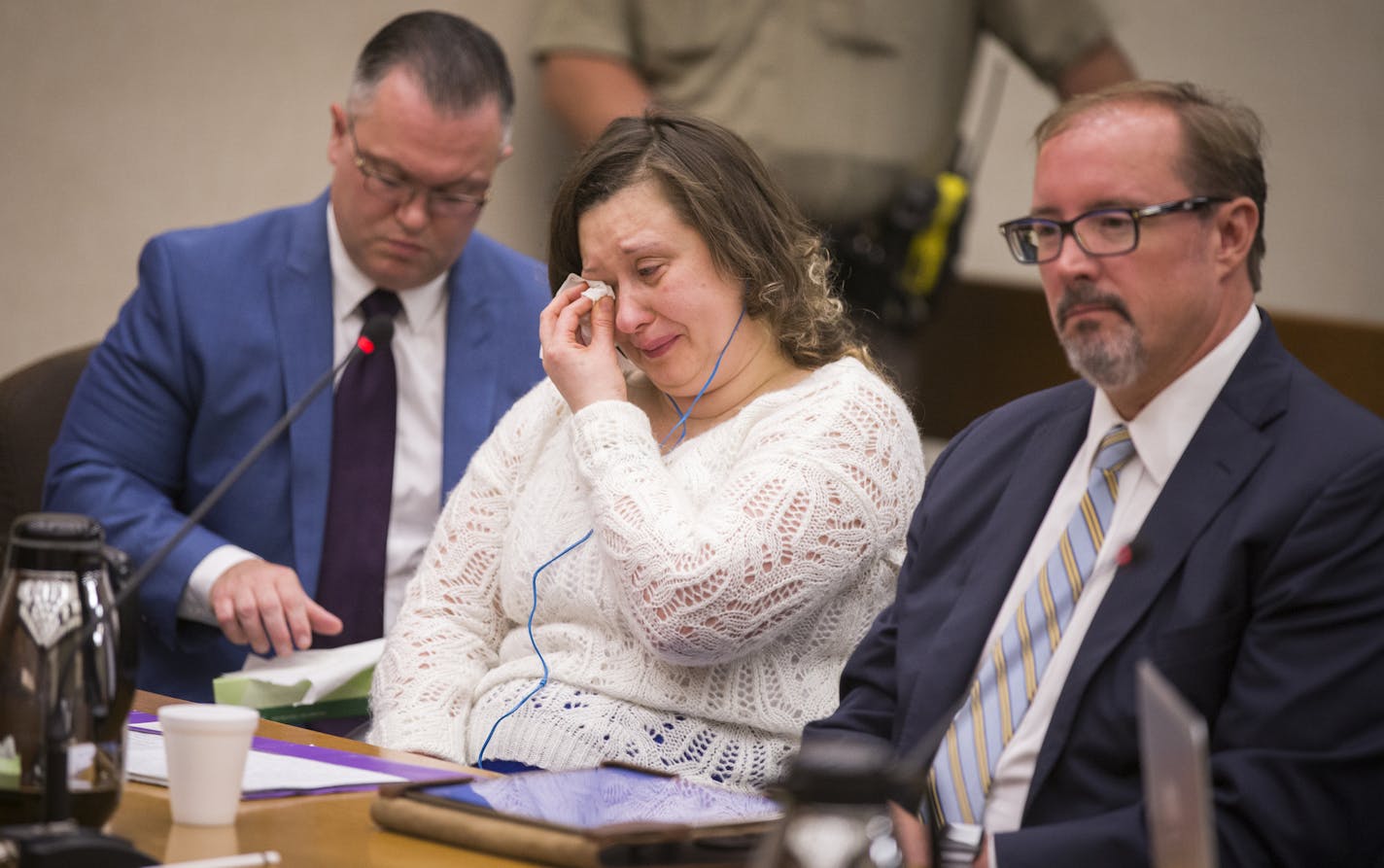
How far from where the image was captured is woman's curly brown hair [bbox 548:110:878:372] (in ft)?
7.08

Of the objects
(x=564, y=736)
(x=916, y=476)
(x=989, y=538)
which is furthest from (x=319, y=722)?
(x=989, y=538)

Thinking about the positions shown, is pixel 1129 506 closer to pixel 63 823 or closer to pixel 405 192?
pixel 63 823

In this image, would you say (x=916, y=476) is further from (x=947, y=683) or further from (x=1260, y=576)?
(x=1260, y=576)

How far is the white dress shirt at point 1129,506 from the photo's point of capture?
1.59 metres

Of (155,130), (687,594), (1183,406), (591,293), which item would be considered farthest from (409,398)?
(1183,406)

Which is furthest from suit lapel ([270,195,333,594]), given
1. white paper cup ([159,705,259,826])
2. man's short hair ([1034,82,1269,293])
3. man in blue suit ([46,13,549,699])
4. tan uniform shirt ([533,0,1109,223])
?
man's short hair ([1034,82,1269,293])

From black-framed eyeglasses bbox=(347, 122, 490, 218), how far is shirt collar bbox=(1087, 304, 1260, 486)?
1.37 metres

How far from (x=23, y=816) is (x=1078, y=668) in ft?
2.95

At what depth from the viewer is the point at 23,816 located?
4.21 ft

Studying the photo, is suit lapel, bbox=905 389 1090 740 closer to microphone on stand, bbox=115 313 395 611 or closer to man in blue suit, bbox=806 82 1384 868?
man in blue suit, bbox=806 82 1384 868

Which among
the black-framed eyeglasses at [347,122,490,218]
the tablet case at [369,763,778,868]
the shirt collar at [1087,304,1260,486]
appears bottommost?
the tablet case at [369,763,778,868]

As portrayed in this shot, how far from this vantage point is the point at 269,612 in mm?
2277

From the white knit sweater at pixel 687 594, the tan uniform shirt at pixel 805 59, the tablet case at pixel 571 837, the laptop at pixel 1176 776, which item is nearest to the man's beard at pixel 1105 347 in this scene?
the white knit sweater at pixel 687 594

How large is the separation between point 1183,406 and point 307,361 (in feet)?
5.02
